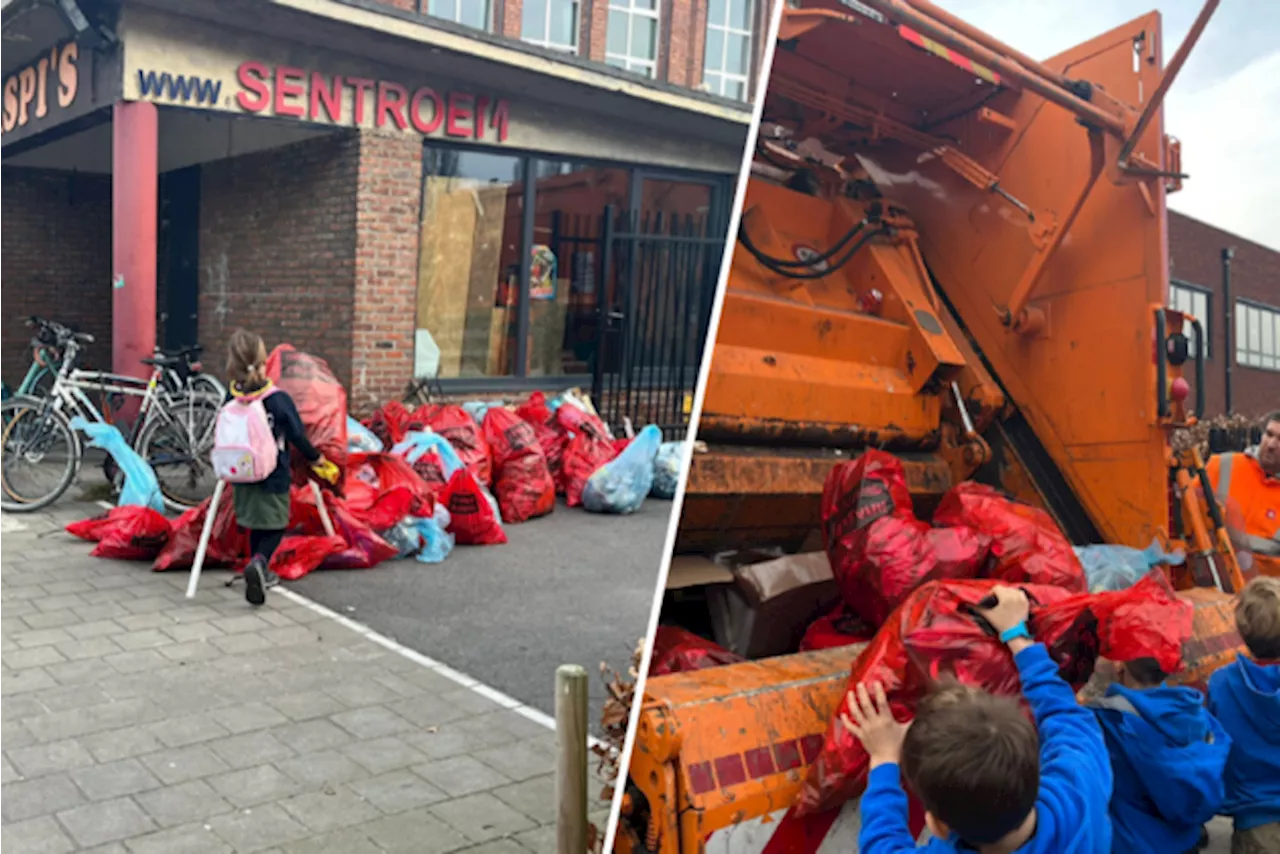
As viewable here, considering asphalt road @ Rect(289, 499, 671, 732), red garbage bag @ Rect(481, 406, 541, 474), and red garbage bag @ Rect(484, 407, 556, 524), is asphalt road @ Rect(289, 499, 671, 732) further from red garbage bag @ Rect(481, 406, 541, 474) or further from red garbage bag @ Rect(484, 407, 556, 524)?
red garbage bag @ Rect(481, 406, 541, 474)

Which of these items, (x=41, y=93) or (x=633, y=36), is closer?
(x=41, y=93)

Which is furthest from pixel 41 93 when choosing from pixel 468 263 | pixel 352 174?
pixel 468 263

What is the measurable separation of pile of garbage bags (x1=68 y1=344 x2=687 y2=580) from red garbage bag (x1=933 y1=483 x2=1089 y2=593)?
290 cm

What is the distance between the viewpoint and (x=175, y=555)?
6297 millimetres

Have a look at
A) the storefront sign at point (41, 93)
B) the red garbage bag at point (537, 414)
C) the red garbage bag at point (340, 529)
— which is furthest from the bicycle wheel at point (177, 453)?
the storefront sign at point (41, 93)

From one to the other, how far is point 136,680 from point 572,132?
7.75 m

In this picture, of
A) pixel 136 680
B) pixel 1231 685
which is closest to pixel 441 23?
pixel 136 680

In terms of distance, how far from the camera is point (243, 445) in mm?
5457

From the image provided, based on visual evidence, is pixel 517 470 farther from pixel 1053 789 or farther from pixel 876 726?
pixel 1053 789

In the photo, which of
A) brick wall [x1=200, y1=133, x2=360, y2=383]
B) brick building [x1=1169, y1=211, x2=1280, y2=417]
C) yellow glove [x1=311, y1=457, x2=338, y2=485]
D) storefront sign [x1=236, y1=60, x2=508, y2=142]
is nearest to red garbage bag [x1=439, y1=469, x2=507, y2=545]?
yellow glove [x1=311, y1=457, x2=338, y2=485]

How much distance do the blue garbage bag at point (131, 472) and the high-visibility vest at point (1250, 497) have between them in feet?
19.1

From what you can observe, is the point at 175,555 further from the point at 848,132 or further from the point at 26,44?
the point at 26,44

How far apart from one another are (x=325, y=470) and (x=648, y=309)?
4.53 m

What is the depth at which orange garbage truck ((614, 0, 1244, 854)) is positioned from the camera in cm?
271
